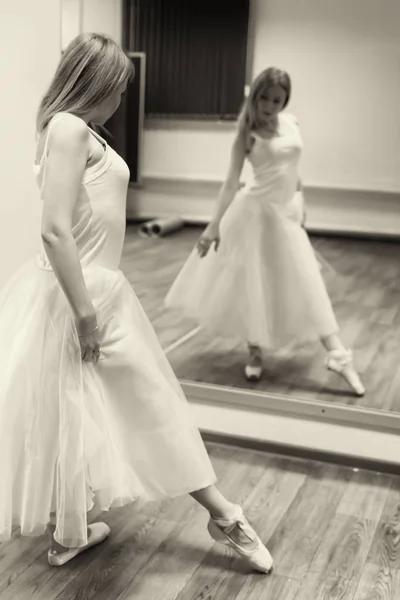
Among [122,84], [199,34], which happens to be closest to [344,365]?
[199,34]

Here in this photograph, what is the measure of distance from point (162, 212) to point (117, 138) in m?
0.33

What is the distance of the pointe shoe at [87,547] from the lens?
203cm

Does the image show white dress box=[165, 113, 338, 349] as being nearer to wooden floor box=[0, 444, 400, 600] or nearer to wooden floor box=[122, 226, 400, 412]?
wooden floor box=[122, 226, 400, 412]

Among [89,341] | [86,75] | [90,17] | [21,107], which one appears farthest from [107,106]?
[90,17]

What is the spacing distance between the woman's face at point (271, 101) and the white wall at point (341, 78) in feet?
0.16

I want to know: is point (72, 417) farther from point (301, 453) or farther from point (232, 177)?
point (232, 177)

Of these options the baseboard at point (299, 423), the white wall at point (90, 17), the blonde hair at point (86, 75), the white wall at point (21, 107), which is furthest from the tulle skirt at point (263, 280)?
the blonde hair at point (86, 75)

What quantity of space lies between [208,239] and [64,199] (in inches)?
52.6

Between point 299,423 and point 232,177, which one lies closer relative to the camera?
point 299,423

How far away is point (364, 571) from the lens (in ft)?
6.68

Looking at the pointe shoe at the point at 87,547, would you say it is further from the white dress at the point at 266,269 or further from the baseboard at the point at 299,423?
the white dress at the point at 266,269

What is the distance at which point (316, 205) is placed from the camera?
8.96 ft

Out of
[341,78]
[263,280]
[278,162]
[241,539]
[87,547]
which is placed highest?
[341,78]

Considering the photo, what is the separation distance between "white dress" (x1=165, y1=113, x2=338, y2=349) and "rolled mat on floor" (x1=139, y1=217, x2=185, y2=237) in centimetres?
13
